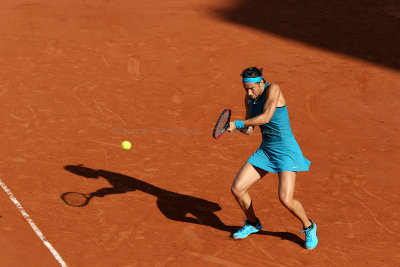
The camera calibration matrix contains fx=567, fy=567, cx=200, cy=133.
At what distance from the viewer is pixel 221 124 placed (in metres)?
7.14

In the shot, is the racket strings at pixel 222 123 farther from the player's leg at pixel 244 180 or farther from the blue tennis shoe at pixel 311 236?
the blue tennis shoe at pixel 311 236

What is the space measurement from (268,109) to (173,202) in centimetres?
259

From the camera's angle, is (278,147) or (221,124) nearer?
(278,147)

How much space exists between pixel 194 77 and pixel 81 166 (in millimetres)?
4875

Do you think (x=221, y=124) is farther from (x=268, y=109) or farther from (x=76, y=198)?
(x=76, y=198)

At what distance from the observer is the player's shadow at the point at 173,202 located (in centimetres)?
797

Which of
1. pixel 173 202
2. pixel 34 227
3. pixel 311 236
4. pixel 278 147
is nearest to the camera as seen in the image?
pixel 278 147

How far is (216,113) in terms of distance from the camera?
11.9 m

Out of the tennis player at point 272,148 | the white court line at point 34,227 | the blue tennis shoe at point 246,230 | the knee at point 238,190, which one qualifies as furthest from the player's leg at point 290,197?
the white court line at point 34,227

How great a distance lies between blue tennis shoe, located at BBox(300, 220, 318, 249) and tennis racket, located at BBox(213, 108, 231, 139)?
1702 mm

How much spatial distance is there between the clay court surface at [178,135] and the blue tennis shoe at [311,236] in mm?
105

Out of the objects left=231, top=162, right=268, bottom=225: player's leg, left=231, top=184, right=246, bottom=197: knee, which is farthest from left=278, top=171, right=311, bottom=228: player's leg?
left=231, top=184, right=246, bottom=197: knee

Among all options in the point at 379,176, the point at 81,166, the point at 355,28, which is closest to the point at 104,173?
the point at 81,166

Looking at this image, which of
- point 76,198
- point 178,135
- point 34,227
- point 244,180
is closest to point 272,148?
point 244,180
